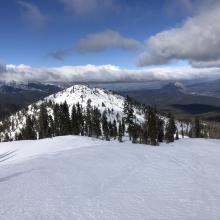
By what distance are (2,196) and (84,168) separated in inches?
406

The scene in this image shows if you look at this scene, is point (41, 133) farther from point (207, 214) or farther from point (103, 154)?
point (207, 214)

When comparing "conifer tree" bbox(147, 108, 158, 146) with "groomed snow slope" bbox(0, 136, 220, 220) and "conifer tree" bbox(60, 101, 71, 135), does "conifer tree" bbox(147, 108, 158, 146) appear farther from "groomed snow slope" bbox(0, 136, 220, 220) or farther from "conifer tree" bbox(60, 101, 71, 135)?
"groomed snow slope" bbox(0, 136, 220, 220)

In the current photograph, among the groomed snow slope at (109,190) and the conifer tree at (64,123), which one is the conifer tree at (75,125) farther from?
the groomed snow slope at (109,190)

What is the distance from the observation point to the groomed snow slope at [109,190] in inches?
616

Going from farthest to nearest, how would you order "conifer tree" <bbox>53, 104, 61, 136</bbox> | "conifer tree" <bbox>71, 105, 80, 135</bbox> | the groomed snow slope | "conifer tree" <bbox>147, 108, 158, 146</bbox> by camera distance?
"conifer tree" <bbox>53, 104, 61, 136</bbox> → "conifer tree" <bbox>71, 105, 80, 135</bbox> → "conifer tree" <bbox>147, 108, 158, 146</bbox> → the groomed snow slope

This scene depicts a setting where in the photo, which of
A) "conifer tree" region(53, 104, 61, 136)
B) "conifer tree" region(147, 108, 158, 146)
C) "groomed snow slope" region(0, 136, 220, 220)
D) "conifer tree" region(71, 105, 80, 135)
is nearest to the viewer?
Answer: "groomed snow slope" region(0, 136, 220, 220)

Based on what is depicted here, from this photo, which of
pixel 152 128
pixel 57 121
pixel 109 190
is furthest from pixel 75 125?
pixel 109 190

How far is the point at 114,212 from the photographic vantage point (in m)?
15.8

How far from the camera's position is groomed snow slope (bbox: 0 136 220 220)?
15.6 meters

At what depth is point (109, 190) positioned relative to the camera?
2034 centimetres

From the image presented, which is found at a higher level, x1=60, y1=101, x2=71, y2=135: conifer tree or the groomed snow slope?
x1=60, y1=101, x2=71, y2=135: conifer tree

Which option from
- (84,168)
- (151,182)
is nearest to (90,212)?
(151,182)

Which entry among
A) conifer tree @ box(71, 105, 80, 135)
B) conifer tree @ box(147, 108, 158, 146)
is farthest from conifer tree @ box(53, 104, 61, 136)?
conifer tree @ box(147, 108, 158, 146)

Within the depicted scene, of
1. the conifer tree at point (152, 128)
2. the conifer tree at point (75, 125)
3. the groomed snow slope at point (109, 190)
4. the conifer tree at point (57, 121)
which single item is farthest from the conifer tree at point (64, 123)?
the groomed snow slope at point (109, 190)
